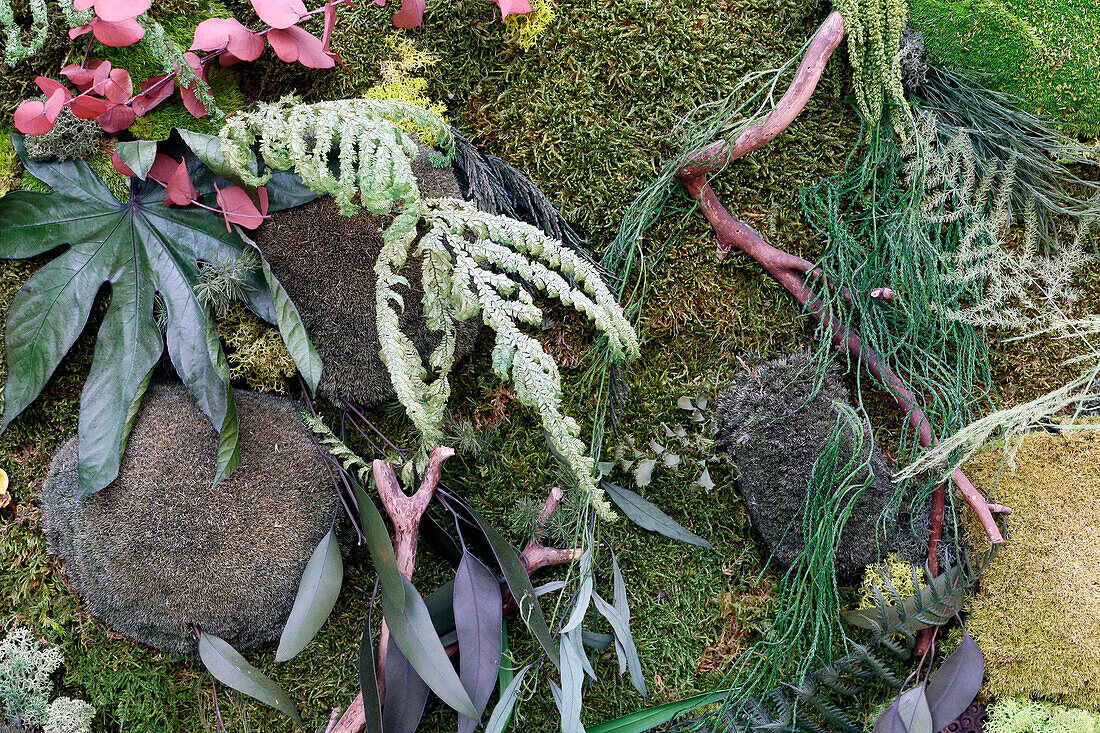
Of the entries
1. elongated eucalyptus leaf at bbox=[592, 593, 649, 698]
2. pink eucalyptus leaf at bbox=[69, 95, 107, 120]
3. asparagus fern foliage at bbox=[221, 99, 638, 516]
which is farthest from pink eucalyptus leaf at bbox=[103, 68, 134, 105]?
elongated eucalyptus leaf at bbox=[592, 593, 649, 698]

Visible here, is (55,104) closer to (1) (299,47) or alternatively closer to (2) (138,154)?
(2) (138,154)

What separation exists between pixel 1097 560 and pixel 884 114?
1.54 meters

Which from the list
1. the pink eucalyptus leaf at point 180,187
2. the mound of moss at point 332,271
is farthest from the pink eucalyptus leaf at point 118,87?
the mound of moss at point 332,271

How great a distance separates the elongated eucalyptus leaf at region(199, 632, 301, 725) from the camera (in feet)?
6.21

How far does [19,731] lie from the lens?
1927 millimetres

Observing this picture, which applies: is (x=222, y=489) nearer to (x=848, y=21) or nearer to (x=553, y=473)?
(x=553, y=473)

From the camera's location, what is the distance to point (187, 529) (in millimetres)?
1932

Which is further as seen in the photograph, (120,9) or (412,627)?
(412,627)

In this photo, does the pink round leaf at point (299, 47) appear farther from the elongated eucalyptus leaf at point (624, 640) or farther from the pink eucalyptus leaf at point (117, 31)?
the elongated eucalyptus leaf at point (624, 640)

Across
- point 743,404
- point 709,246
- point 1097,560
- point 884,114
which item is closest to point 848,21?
point 884,114

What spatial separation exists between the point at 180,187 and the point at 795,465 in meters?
1.97

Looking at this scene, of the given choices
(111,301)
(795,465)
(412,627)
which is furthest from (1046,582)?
(111,301)

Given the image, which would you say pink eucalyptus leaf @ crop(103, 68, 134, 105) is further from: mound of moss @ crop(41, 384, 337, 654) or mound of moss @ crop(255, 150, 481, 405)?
mound of moss @ crop(41, 384, 337, 654)

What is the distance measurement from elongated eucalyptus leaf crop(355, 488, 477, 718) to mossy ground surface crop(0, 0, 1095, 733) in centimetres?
27
